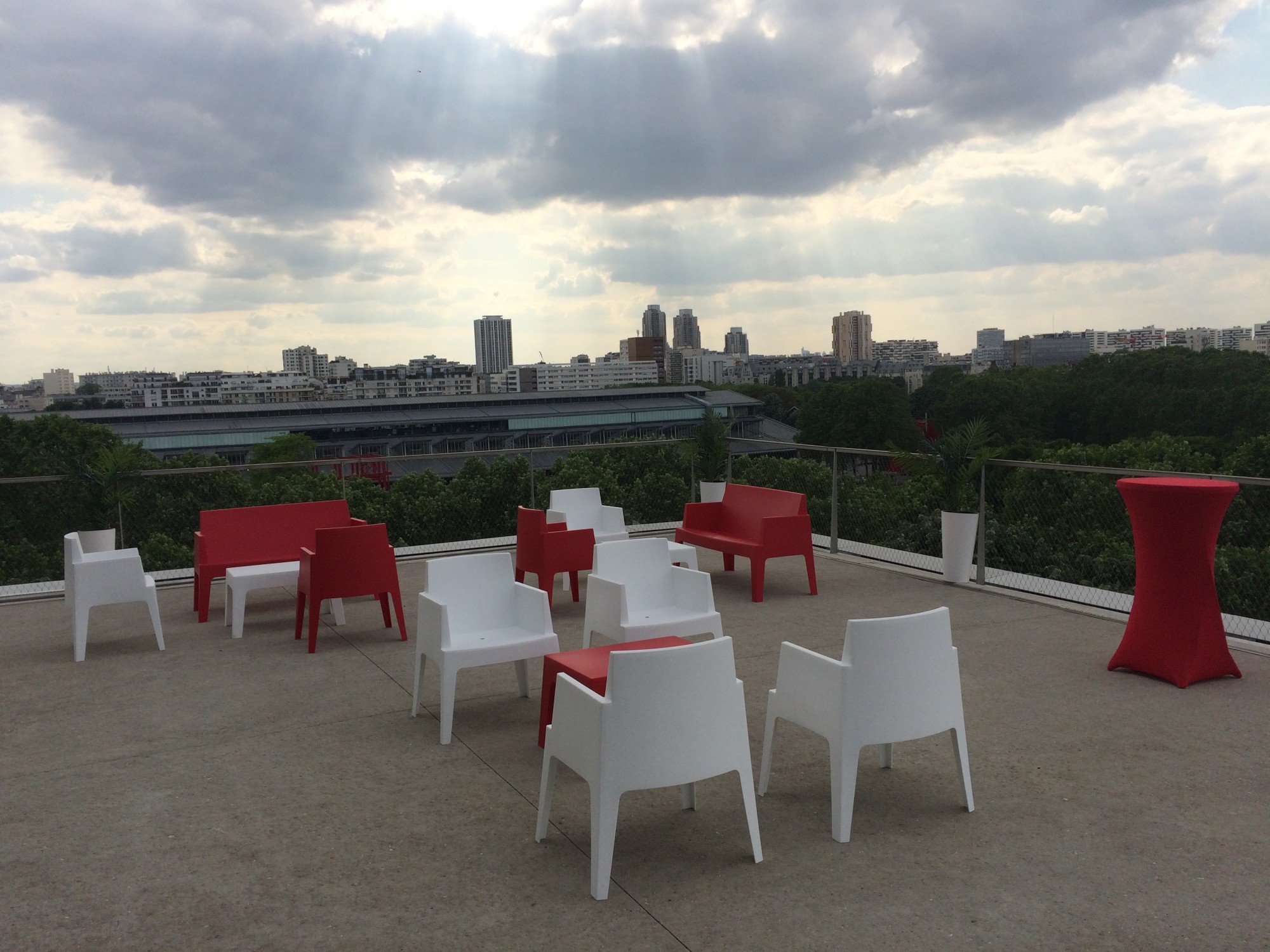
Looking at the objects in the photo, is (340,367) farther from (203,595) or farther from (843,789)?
(843,789)

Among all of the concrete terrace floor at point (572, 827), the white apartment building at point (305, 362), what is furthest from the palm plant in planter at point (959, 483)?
the white apartment building at point (305, 362)

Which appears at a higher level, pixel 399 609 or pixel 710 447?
pixel 710 447

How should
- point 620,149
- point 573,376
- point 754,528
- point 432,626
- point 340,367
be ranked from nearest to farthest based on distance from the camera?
point 432,626, point 754,528, point 620,149, point 573,376, point 340,367

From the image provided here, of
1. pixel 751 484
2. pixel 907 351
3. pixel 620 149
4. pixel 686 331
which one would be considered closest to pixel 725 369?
pixel 686 331

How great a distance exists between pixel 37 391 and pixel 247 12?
135 feet

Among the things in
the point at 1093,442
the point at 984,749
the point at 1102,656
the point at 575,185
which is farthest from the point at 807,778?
the point at 1093,442

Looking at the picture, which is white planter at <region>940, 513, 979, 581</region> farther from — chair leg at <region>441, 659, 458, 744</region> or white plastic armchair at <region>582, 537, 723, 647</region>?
chair leg at <region>441, 659, 458, 744</region>

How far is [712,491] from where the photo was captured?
10.0 m

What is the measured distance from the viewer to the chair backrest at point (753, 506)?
7.89 metres

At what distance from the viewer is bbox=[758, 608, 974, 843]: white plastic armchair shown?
3.37m

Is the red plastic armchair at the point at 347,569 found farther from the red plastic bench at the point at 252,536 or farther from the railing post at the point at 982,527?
the railing post at the point at 982,527

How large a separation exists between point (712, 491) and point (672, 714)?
7.01m

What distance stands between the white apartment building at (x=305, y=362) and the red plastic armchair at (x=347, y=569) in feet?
246

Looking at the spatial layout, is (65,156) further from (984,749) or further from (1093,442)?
(1093,442)
